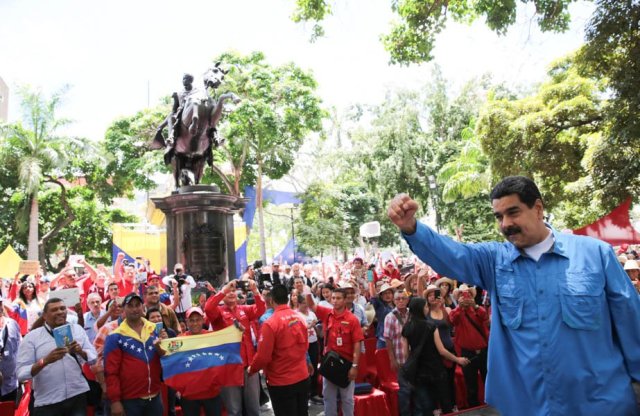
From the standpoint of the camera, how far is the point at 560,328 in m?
2.30

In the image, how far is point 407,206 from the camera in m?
2.41

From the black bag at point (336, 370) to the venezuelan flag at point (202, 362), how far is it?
0.98m

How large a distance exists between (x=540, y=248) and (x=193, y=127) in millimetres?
13001

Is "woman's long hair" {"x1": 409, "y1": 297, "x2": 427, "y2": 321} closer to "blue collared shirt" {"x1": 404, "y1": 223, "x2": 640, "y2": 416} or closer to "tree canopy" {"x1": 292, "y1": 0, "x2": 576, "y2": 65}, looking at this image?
"blue collared shirt" {"x1": 404, "y1": 223, "x2": 640, "y2": 416}

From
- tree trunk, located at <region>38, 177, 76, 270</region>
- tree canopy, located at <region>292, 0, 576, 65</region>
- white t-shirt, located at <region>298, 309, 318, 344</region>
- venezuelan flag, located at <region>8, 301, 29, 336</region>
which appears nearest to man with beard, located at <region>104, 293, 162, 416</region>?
white t-shirt, located at <region>298, 309, 318, 344</region>

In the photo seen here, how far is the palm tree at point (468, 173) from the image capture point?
2755cm

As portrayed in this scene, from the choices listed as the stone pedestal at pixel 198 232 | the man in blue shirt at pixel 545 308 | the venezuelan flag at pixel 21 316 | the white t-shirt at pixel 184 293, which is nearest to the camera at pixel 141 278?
the white t-shirt at pixel 184 293

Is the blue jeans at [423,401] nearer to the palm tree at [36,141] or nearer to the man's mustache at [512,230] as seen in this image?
the man's mustache at [512,230]

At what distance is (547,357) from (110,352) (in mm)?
4269

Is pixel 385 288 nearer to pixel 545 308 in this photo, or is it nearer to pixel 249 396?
pixel 249 396

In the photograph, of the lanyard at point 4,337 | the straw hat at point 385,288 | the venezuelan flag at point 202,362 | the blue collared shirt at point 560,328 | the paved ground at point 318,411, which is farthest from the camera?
the straw hat at point 385,288

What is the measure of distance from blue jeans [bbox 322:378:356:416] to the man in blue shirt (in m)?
4.04

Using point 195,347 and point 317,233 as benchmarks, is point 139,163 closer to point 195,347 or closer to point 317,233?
point 317,233

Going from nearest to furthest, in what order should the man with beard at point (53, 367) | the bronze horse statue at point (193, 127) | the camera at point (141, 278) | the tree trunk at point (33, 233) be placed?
the man with beard at point (53, 367)
the camera at point (141, 278)
the bronze horse statue at point (193, 127)
the tree trunk at point (33, 233)
